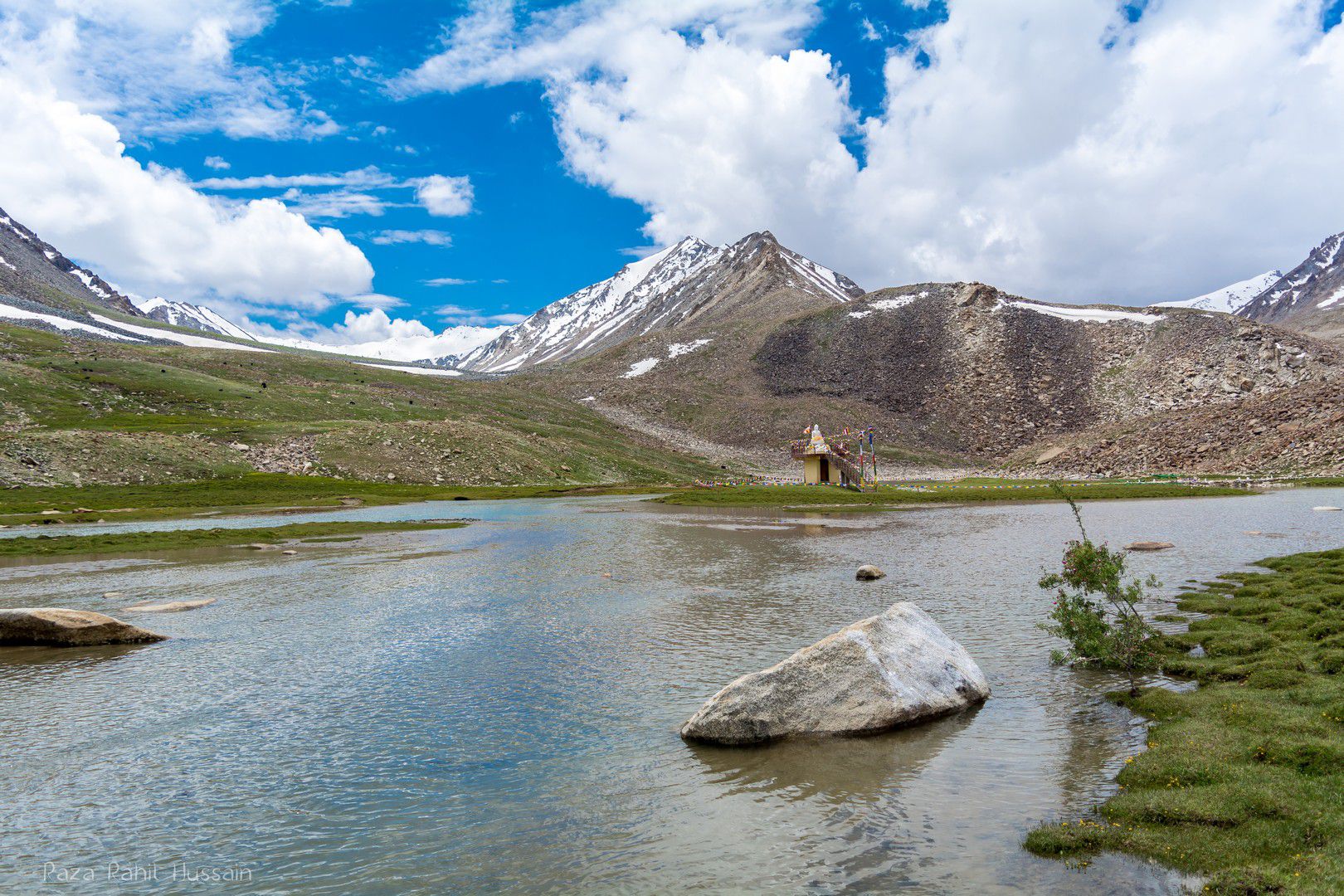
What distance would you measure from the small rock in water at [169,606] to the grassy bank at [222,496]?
4420 centimetres

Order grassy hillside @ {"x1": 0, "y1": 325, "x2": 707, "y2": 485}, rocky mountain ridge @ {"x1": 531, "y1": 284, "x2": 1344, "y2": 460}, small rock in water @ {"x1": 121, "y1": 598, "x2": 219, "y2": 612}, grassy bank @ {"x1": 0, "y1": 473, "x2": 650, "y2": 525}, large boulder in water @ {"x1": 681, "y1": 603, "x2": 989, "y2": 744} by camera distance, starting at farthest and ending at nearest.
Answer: rocky mountain ridge @ {"x1": 531, "y1": 284, "x2": 1344, "y2": 460} → grassy hillside @ {"x1": 0, "y1": 325, "x2": 707, "y2": 485} → grassy bank @ {"x1": 0, "y1": 473, "x2": 650, "y2": 525} → small rock in water @ {"x1": 121, "y1": 598, "x2": 219, "y2": 612} → large boulder in water @ {"x1": 681, "y1": 603, "x2": 989, "y2": 744}

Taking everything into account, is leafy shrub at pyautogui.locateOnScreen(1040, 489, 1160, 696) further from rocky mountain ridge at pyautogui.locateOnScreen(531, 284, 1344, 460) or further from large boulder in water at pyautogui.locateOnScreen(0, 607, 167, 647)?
rocky mountain ridge at pyautogui.locateOnScreen(531, 284, 1344, 460)

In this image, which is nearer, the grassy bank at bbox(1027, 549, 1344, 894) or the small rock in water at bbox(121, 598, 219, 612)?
the grassy bank at bbox(1027, 549, 1344, 894)

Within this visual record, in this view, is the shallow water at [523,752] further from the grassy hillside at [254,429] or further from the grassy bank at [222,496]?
the grassy hillside at [254,429]

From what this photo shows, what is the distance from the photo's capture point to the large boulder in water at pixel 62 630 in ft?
75.3

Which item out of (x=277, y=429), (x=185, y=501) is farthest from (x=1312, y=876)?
(x=277, y=429)

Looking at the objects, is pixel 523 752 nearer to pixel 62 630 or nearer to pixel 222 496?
pixel 62 630

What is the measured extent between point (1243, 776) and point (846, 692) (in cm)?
→ 653

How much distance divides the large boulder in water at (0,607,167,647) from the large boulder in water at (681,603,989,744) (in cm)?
1955

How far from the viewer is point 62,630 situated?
904 inches

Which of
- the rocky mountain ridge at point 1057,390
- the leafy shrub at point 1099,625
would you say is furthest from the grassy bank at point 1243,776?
the rocky mountain ridge at point 1057,390

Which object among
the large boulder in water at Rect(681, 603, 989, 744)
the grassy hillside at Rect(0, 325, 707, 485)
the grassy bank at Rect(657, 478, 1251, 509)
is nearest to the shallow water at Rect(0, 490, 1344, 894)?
the large boulder in water at Rect(681, 603, 989, 744)

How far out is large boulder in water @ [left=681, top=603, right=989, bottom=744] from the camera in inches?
583

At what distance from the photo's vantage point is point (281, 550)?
46.7 metres
